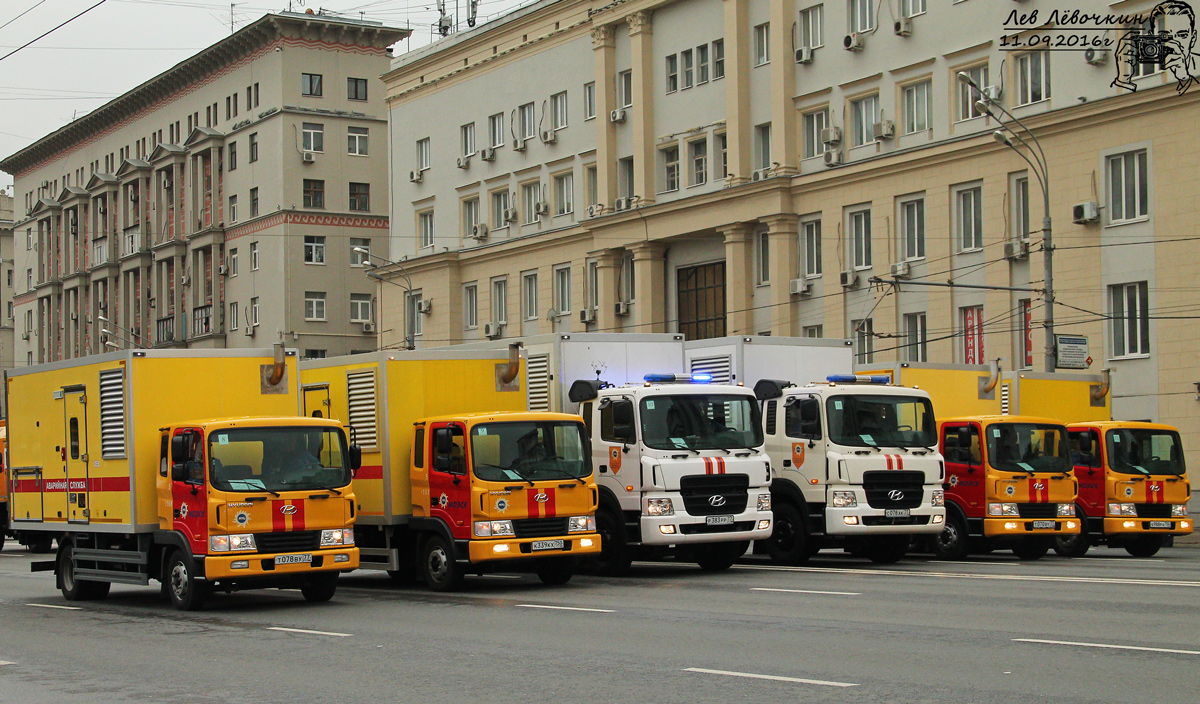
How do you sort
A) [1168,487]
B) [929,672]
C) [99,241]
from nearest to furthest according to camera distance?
[929,672] < [1168,487] < [99,241]

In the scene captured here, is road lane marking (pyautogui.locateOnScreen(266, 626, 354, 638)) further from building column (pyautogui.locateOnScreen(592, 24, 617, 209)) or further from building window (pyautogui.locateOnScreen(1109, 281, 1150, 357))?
building column (pyautogui.locateOnScreen(592, 24, 617, 209))

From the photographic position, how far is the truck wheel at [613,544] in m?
20.3

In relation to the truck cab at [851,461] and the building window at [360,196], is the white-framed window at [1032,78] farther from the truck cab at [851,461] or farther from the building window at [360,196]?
the building window at [360,196]

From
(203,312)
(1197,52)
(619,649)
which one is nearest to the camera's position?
(619,649)

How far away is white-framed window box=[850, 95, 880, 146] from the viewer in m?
44.9

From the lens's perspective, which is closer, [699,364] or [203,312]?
[699,364]

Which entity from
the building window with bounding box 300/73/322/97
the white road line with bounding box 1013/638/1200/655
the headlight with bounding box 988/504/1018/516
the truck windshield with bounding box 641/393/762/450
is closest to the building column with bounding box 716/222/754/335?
the headlight with bounding box 988/504/1018/516

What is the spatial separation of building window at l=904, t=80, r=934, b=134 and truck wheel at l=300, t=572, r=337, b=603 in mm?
29917

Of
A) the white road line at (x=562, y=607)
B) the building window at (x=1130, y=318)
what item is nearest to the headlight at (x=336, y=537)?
the white road line at (x=562, y=607)

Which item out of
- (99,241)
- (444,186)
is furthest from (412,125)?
(99,241)

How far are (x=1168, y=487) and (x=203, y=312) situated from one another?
197 feet

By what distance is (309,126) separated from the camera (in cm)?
7119

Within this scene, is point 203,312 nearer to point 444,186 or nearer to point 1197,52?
point 444,186

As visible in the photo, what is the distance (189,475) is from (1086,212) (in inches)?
1090
